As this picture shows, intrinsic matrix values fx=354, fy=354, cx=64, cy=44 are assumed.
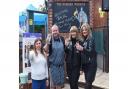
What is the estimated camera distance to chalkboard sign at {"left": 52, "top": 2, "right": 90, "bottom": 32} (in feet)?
27.6

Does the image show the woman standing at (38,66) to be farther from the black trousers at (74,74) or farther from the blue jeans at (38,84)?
the black trousers at (74,74)

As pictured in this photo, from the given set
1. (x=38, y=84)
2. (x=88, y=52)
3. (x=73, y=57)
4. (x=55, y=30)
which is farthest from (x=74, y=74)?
(x=55, y=30)

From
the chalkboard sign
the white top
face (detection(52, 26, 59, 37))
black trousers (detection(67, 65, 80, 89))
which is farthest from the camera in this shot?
the chalkboard sign

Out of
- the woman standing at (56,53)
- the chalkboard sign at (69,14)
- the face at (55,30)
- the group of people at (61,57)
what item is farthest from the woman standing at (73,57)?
the chalkboard sign at (69,14)

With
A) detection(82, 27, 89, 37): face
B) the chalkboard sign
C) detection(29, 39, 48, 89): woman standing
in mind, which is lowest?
detection(29, 39, 48, 89): woman standing

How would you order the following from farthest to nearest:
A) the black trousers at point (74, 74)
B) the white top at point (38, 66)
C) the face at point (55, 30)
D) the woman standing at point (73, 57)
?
the black trousers at point (74, 74), the woman standing at point (73, 57), the face at point (55, 30), the white top at point (38, 66)

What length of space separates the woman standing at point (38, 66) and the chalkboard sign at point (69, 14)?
9.51ft

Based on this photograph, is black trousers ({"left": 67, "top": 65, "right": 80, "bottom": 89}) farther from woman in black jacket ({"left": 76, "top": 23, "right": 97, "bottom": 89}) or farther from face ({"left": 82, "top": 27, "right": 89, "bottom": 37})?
face ({"left": 82, "top": 27, "right": 89, "bottom": 37})

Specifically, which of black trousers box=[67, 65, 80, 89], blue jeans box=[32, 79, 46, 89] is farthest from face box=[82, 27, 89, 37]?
blue jeans box=[32, 79, 46, 89]

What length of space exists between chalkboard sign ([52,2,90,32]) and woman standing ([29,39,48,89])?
9.51ft

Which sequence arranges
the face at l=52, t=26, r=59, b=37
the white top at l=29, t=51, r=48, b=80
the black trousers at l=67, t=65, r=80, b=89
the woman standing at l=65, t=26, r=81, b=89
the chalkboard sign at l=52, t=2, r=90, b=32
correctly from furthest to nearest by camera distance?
the chalkboard sign at l=52, t=2, r=90, b=32
the black trousers at l=67, t=65, r=80, b=89
the woman standing at l=65, t=26, r=81, b=89
the face at l=52, t=26, r=59, b=37
the white top at l=29, t=51, r=48, b=80

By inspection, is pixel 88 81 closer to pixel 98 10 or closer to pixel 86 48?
pixel 86 48

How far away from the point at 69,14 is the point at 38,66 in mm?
3289

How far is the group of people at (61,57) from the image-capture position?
5570 millimetres
